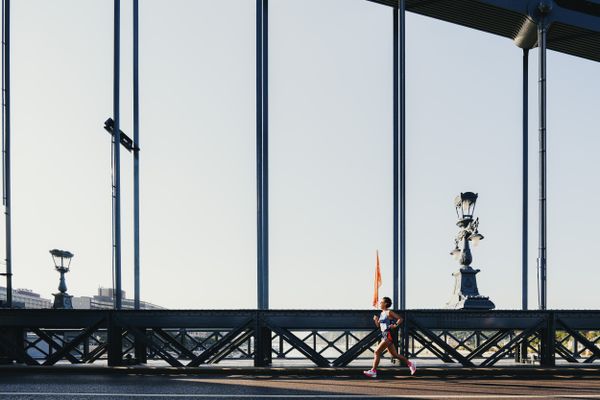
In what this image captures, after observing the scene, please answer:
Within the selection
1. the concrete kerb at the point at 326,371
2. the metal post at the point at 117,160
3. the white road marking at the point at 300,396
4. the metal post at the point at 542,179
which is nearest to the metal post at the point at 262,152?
the concrete kerb at the point at 326,371

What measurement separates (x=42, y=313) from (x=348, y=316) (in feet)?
19.1

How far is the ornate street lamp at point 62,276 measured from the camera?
17516 mm

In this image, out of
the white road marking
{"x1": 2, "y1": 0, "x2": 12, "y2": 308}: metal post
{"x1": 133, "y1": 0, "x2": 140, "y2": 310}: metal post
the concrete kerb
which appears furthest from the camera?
{"x1": 133, "y1": 0, "x2": 140, "y2": 310}: metal post

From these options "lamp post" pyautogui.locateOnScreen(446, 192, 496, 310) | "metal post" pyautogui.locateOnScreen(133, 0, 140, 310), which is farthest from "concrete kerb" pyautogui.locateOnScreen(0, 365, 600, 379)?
"metal post" pyautogui.locateOnScreen(133, 0, 140, 310)

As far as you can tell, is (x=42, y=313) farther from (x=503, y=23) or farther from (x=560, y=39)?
(x=560, y=39)

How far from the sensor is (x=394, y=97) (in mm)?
13852

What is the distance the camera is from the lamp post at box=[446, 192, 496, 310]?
12070 mm

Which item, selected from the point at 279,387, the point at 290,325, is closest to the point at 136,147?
the point at 290,325

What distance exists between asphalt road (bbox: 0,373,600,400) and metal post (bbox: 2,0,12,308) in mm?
3392

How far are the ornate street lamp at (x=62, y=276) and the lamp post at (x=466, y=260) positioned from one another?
11.0 meters

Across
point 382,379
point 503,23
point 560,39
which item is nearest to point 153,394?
point 382,379

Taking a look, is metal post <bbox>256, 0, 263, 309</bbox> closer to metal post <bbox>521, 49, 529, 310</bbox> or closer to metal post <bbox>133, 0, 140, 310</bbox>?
metal post <bbox>133, 0, 140, 310</bbox>

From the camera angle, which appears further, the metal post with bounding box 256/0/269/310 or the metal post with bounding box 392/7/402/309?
the metal post with bounding box 392/7/402/309

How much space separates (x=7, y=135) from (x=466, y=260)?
34.4 ft
